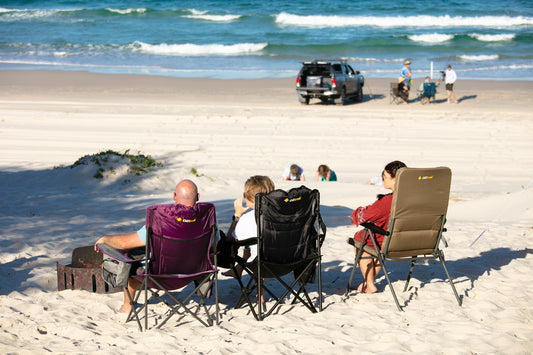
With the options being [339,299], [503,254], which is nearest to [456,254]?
[503,254]

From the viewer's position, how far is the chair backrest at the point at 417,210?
5086 mm

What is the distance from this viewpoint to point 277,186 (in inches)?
402

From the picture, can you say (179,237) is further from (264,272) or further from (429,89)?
(429,89)

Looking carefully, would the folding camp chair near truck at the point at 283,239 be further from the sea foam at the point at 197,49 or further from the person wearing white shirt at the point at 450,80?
the sea foam at the point at 197,49

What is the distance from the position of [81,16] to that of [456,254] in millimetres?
50821

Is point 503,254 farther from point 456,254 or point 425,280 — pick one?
point 425,280

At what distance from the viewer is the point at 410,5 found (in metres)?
54.7

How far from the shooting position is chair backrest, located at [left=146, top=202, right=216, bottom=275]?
15.1ft

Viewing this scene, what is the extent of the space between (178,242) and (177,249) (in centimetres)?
6

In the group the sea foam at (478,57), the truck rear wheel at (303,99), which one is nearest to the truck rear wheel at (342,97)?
the truck rear wheel at (303,99)

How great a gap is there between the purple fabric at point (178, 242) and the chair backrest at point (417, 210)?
1.47m

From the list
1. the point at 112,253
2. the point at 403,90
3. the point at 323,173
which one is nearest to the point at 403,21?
the point at 403,90

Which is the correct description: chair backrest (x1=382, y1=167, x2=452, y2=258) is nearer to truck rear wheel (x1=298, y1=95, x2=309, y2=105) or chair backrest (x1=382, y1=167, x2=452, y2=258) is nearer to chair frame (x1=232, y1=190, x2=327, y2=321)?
chair frame (x1=232, y1=190, x2=327, y2=321)

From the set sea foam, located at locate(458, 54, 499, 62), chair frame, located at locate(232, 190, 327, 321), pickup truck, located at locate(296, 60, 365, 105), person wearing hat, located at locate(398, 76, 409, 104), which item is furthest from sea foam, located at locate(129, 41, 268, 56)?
chair frame, located at locate(232, 190, 327, 321)
